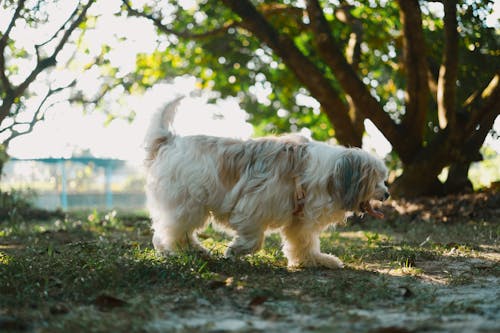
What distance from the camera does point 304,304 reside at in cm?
349

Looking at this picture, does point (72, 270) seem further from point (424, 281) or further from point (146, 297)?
point (424, 281)

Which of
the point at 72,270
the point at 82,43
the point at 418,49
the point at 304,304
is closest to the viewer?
the point at 304,304

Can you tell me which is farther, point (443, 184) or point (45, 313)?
point (443, 184)

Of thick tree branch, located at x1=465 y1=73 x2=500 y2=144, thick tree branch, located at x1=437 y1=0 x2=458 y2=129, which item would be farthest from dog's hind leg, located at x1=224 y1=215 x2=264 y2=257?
thick tree branch, located at x1=465 y1=73 x2=500 y2=144

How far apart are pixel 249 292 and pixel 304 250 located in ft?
4.80

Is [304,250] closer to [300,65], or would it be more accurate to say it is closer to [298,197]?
[298,197]

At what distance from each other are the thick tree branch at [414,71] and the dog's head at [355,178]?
14.2ft

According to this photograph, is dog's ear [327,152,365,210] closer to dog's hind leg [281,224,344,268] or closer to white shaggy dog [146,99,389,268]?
white shaggy dog [146,99,389,268]

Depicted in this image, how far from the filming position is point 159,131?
5.36 m

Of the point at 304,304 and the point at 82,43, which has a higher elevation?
the point at 82,43

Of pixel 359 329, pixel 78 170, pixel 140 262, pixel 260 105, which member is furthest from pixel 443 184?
pixel 78 170

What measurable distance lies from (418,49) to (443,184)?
8.23 ft

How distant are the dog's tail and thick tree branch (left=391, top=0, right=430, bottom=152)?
15.0ft

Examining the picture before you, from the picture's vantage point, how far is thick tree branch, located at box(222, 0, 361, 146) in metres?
8.70
